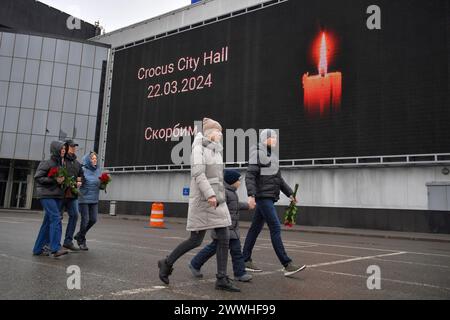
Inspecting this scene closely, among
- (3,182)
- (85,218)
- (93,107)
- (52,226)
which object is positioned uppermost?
(93,107)

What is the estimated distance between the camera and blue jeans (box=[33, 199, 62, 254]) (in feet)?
23.1

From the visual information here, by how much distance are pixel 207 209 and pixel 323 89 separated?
18.5m

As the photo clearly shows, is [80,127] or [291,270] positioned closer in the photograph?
[291,270]

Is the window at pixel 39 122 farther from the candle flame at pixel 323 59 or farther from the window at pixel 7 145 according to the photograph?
the candle flame at pixel 323 59

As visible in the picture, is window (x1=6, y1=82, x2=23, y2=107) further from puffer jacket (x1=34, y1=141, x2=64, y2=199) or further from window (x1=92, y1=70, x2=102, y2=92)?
puffer jacket (x1=34, y1=141, x2=64, y2=199)

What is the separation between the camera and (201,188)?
5012 millimetres

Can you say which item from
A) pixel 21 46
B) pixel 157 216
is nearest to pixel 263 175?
pixel 157 216

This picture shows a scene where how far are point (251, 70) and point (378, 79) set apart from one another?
7805 mm

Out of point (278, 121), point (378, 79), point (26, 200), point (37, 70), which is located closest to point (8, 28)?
point (37, 70)

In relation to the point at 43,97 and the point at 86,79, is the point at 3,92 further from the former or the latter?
the point at 86,79

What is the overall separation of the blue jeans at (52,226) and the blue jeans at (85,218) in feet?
3.17

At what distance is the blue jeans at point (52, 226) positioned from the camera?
704cm

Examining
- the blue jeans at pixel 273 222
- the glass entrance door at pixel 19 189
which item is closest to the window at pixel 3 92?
the glass entrance door at pixel 19 189
